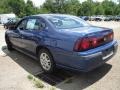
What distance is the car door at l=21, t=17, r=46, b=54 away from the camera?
5.71m

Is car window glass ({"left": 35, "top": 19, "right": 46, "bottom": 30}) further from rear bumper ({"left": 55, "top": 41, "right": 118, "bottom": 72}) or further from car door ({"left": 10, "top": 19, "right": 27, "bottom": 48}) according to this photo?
rear bumper ({"left": 55, "top": 41, "right": 118, "bottom": 72})

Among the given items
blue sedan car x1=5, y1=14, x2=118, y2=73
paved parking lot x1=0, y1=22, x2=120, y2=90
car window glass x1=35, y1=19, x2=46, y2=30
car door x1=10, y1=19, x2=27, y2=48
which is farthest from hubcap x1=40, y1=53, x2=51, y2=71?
car door x1=10, y1=19, x2=27, y2=48

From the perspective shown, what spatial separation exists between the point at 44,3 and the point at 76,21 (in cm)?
7420

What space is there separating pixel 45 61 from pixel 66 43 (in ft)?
3.60

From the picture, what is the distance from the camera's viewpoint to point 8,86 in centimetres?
489

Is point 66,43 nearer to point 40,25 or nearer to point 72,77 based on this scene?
point 72,77

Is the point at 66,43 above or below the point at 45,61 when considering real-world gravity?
above

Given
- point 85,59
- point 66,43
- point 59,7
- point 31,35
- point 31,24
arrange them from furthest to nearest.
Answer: point 59,7, point 31,24, point 31,35, point 66,43, point 85,59

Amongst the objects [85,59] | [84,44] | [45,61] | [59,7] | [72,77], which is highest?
[59,7]

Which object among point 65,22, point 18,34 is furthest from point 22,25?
point 65,22

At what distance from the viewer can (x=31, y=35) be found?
19.5ft

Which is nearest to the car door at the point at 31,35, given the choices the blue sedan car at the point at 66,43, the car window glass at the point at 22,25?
the blue sedan car at the point at 66,43

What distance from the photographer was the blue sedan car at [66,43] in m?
4.47

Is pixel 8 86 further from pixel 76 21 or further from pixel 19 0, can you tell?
pixel 19 0
